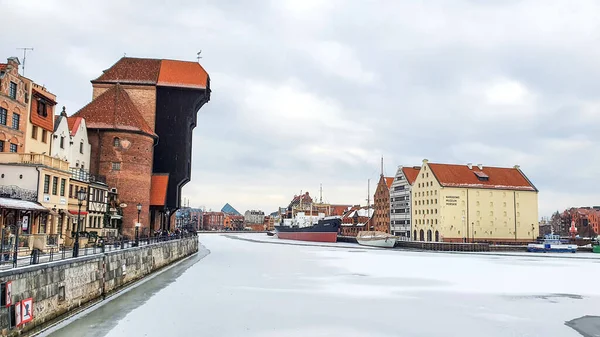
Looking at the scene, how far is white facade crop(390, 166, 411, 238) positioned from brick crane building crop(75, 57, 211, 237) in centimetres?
5132

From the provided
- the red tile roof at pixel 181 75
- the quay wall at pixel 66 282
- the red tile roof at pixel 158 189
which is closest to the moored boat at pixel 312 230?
the red tile roof at pixel 181 75

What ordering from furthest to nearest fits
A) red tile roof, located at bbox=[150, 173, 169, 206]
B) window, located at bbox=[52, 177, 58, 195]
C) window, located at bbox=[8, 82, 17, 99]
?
red tile roof, located at bbox=[150, 173, 169, 206], window, located at bbox=[8, 82, 17, 99], window, located at bbox=[52, 177, 58, 195]

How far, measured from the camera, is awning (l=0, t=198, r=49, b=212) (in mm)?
28161

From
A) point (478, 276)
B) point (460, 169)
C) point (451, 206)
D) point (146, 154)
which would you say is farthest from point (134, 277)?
point (460, 169)

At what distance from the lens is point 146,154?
195ft

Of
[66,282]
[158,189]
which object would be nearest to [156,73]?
[158,189]

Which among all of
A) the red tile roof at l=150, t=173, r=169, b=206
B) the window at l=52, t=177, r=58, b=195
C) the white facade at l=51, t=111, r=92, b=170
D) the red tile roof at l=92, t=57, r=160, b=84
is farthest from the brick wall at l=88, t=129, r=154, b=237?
the window at l=52, t=177, r=58, b=195

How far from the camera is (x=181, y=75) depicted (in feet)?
227

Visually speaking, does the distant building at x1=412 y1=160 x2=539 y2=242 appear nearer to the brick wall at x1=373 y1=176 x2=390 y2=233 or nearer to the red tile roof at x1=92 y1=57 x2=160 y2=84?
the brick wall at x1=373 y1=176 x2=390 y2=233

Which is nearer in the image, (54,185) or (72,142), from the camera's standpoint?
(54,185)

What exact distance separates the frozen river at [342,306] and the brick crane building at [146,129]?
903 inches

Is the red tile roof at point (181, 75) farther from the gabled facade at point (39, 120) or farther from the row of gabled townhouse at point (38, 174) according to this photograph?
the gabled facade at point (39, 120)

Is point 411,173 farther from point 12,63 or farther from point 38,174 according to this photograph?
point 38,174

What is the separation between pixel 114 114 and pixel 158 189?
10.9 meters
